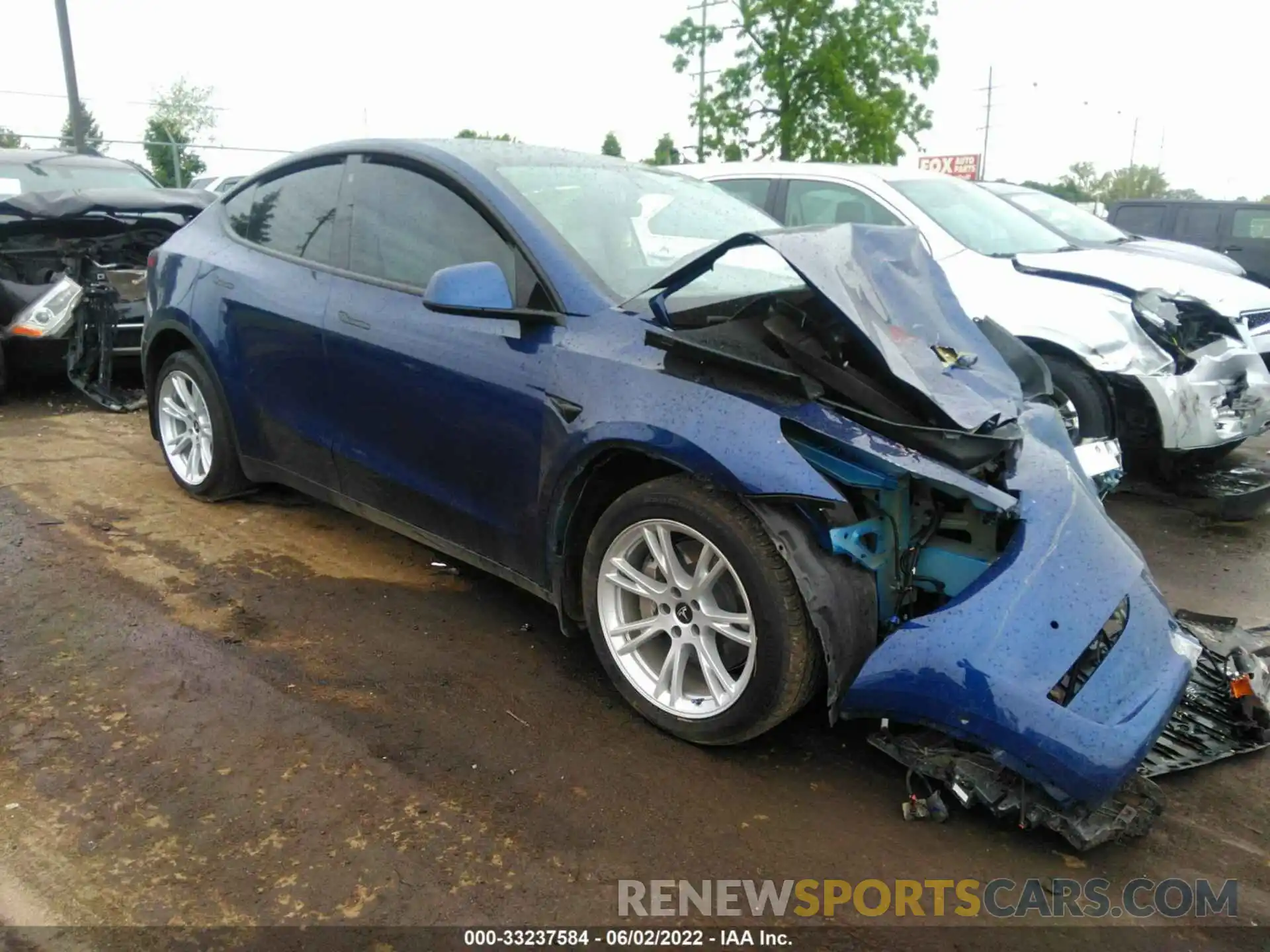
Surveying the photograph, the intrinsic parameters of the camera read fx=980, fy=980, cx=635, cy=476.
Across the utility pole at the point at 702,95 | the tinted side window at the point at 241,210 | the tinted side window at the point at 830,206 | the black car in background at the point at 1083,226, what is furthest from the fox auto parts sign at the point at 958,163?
the tinted side window at the point at 241,210

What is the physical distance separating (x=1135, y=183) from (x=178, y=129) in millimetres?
57247

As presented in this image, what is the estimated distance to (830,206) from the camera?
6.70 meters

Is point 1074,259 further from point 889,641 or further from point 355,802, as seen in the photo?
point 355,802

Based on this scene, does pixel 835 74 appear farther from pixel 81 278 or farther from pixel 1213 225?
pixel 81 278

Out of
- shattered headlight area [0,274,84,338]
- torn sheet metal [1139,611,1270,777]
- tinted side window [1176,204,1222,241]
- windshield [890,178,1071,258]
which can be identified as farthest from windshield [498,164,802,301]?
tinted side window [1176,204,1222,241]

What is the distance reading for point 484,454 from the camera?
336 centimetres

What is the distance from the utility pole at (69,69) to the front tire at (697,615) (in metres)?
16.1

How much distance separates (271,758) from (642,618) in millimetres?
1172

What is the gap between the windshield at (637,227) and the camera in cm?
342

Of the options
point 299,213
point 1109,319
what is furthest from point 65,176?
point 1109,319

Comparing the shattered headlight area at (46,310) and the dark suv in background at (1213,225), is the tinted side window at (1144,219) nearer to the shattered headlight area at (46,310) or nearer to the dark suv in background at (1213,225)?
the dark suv in background at (1213,225)

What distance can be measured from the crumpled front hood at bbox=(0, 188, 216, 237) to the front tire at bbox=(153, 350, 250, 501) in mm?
2123

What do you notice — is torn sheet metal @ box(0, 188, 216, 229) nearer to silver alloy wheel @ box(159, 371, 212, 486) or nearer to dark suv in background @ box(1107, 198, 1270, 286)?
silver alloy wheel @ box(159, 371, 212, 486)

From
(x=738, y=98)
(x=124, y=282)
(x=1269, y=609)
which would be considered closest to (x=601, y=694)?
(x=1269, y=609)
